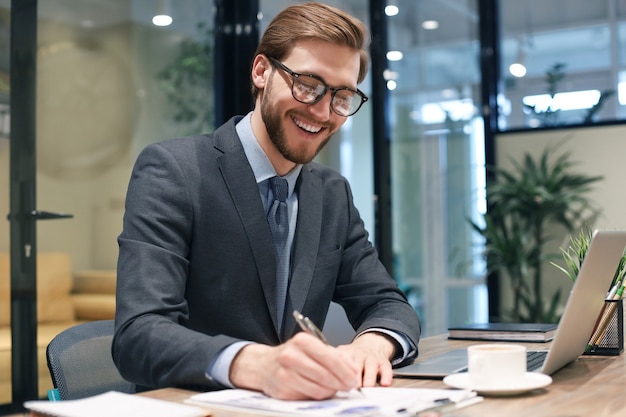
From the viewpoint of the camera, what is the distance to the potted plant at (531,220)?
5820 millimetres

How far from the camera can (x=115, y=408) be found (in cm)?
106

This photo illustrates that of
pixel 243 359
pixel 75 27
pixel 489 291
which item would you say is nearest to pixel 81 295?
pixel 75 27

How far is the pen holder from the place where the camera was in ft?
5.52

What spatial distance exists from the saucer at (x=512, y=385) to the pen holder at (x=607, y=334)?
48 cm

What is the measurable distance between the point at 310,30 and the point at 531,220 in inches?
176

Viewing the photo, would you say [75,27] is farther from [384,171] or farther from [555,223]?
[555,223]

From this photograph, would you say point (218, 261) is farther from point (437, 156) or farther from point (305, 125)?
point (437, 156)

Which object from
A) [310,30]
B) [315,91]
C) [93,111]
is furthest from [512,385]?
[93,111]

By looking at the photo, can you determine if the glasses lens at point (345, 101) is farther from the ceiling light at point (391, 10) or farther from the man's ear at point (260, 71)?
the ceiling light at point (391, 10)

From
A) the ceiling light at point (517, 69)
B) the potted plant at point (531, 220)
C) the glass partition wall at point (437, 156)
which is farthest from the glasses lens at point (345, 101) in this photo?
the ceiling light at point (517, 69)

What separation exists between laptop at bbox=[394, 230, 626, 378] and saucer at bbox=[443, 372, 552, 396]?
Answer: 8 cm

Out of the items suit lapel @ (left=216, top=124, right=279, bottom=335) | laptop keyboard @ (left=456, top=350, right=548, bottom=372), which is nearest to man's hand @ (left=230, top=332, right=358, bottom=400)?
laptop keyboard @ (left=456, top=350, right=548, bottom=372)

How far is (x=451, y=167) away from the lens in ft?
20.4

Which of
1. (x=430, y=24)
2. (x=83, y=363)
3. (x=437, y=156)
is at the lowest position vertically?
(x=83, y=363)
